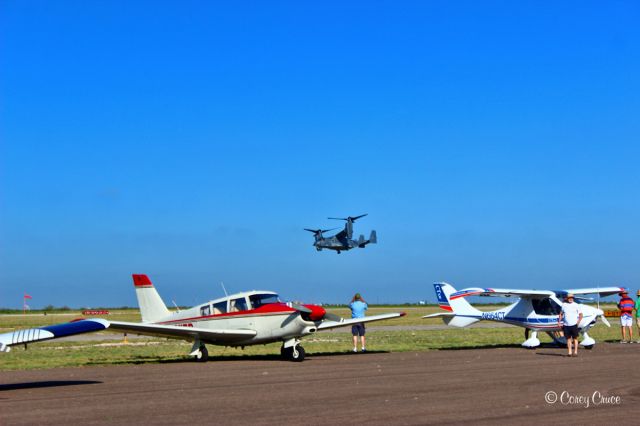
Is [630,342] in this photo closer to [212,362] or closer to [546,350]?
[546,350]

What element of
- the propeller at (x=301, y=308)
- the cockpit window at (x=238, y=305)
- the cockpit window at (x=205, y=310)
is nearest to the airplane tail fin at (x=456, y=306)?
the propeller at (x=301, y=308)

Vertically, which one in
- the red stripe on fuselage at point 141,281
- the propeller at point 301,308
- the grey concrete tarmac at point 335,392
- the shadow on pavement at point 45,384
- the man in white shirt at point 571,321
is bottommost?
the grey concrete tarmac at point 335,392

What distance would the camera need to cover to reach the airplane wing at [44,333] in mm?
12696

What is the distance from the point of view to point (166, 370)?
18312 mm

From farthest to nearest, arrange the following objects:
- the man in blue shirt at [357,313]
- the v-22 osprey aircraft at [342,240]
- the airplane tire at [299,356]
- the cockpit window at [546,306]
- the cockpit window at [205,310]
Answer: the v-22 osprey aircraft at [342,240] < the cockpit window at [546,306] < the man in blue shirt at [357,313] < the cockpit window at [205,310] < the airplane tire at [299,356]

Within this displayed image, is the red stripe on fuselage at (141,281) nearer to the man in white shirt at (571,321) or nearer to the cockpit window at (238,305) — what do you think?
the cockpit window at (238,305)

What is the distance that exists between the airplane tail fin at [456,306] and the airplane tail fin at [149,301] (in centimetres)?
1098

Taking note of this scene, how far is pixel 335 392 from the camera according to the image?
43.4ft

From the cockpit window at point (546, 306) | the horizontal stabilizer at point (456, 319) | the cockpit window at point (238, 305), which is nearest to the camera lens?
the cockpit window at point (238, 305)

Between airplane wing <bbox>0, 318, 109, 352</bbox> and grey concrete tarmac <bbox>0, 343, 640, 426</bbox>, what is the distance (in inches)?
37.1

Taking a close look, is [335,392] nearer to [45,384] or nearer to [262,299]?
[45,384]

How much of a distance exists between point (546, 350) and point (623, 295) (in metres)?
5.75

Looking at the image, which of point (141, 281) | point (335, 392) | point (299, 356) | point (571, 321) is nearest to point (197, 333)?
point (299, 356)

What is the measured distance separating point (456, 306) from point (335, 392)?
16095 mm
